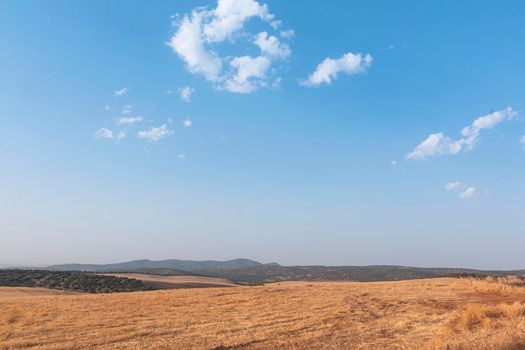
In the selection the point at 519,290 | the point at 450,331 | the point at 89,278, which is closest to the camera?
the point at 450,331

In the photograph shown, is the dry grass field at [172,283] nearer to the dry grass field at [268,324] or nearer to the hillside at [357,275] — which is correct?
the hillside at [357,275]

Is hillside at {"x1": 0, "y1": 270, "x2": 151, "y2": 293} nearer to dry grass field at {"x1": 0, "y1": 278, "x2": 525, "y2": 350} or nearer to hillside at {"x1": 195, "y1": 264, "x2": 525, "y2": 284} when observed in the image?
dry grass field at {"x1": 0, "y1": 278, "x2": 525, "y2": 350}

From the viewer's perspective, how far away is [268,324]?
774 inches

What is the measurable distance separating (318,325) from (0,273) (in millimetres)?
52169

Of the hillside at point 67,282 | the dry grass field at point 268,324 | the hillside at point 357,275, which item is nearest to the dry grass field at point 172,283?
the hillside at point 67,282

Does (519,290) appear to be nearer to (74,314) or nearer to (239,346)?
(239,346)

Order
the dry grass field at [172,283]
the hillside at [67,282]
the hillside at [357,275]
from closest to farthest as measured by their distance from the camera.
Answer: the hillside at [67,282], the dry grass field at [172,283], the hillside at [357,275]

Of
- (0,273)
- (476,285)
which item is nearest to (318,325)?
(476,285)

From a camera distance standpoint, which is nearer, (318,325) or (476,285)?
(318,325)

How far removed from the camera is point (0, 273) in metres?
58.8

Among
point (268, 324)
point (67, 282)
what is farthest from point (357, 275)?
point (268, 324)

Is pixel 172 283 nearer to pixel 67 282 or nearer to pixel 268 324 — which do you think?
pixel 67 282

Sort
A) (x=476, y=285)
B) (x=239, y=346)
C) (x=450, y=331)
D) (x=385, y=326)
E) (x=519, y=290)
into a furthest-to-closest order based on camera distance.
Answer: (x=476, y=285)
(x=519, y=290)
(x=385, y=326)
(x=450, y=331)
(x=239, y=346)

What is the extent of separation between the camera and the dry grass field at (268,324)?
1548 centimetres
